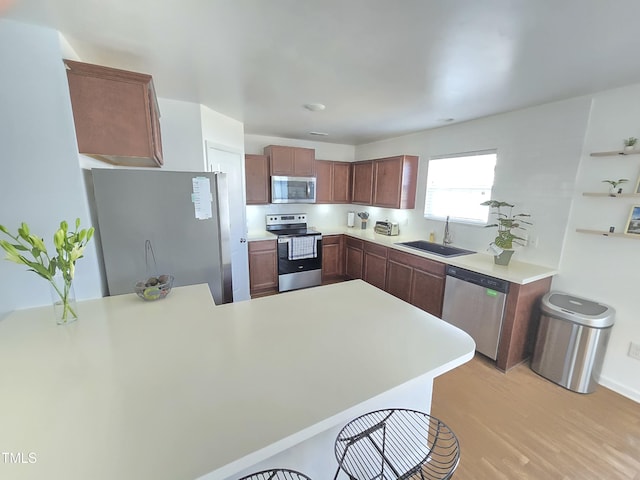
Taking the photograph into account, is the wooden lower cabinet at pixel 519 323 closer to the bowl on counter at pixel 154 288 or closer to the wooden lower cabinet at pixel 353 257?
the wooden lower cabinet at pixel 353 257

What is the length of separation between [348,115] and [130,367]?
2.86 meters

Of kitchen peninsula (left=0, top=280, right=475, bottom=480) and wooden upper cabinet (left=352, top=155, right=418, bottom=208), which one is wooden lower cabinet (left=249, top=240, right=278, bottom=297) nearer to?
wooden upper cabinet (left=352, top=155, right=418, bottom=208)

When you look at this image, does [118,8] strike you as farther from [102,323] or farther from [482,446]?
[482,446]

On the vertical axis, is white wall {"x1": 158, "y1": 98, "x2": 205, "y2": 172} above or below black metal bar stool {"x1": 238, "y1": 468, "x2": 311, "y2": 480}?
above

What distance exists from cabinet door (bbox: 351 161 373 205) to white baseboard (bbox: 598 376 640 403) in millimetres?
3144

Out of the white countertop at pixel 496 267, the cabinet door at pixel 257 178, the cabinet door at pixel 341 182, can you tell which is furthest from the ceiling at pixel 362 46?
the cabinet door at pixel 341 182

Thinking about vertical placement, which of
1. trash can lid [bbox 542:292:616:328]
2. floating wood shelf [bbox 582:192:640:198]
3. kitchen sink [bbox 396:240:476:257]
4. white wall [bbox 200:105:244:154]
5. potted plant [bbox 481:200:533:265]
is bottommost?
trash can lid [bbox 542:292:616:328]

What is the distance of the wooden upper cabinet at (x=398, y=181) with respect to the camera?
→ 3660 millimetres

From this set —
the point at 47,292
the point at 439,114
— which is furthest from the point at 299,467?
the point at 439,114

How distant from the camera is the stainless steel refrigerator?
170cm

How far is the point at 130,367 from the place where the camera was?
3.15 feet

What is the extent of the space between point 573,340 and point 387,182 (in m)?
2.64

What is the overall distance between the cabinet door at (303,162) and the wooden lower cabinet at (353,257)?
1.29 metres

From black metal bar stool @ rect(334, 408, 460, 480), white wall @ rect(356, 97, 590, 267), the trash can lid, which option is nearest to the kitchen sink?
white wall @ rect(356, 97, 590, 267)
